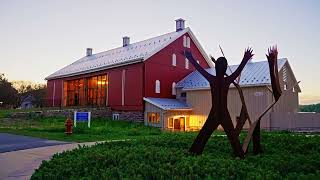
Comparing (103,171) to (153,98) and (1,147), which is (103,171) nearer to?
(1,147)

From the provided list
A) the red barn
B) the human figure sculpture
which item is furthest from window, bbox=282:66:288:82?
the human figure sculpture

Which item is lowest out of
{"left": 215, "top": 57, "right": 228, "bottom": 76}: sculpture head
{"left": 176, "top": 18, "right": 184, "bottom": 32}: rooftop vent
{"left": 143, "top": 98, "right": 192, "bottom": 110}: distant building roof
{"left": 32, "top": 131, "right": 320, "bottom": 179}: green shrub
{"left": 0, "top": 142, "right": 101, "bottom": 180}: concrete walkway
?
{"left": 0, "top": 142, "right": 101, "bottom": 180}: concrete walkway

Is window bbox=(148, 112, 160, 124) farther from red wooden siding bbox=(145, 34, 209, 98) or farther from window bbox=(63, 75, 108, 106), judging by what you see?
window bbox=(63, 75, 108, 106)

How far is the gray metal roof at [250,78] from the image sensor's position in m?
28.2

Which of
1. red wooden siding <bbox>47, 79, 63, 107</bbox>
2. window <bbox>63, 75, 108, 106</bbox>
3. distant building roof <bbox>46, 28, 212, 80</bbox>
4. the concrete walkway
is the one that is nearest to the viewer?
the concrete walkway

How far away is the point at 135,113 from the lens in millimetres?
32656

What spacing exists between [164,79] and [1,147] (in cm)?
2106

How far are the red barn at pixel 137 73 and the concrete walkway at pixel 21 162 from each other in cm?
1915

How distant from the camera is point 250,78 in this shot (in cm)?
2898

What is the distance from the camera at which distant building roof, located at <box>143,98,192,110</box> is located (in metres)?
30.3

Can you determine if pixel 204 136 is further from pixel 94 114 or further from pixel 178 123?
pixel 94 114

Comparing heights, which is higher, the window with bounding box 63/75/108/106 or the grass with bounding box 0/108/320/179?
the window with bounding box 63/75/108/106

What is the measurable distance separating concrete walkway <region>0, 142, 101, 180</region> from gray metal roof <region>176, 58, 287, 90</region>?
17.0 m

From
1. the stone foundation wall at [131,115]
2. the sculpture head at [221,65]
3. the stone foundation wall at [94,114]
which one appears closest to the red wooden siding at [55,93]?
the stone foundation wall at [94,114]
